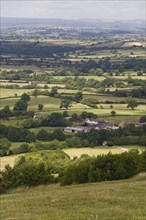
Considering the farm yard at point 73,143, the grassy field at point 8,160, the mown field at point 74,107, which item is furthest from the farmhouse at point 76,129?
the grassy field at point 8,160

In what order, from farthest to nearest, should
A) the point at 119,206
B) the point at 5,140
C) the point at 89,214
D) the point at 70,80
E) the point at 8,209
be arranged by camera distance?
the point at 70,80, the point at 5,140, the point at 8,209, the point at 119,206, the point at 89,214

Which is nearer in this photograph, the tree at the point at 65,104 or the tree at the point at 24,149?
the tree at the point at 24,149

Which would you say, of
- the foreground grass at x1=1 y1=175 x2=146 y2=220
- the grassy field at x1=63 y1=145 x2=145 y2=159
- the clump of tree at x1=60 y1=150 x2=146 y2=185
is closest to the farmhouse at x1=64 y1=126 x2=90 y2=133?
the grassy field at x1=63 y1=145 x2=145 y2=159

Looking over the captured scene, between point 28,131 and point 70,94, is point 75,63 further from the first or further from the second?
point 28,131

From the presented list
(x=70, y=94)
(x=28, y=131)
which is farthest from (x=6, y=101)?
(x=28, y=131)

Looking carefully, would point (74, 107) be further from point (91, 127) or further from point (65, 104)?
point (91, 127)

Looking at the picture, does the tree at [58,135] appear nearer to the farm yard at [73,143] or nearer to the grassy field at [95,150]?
the farm yard at [73,143]
